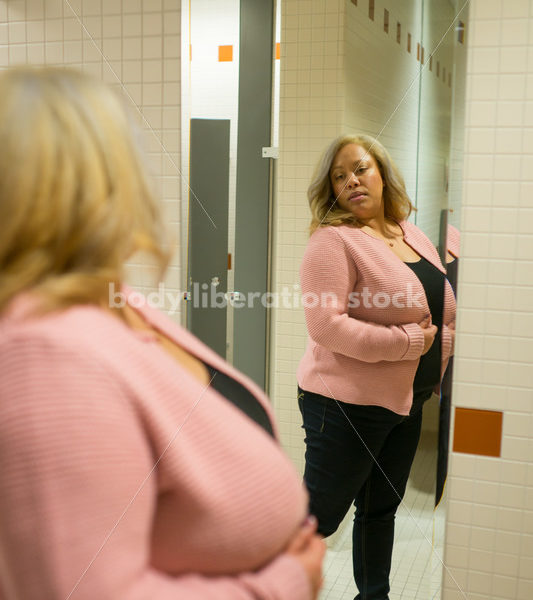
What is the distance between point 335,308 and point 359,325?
49mm

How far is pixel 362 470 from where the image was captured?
1126mm

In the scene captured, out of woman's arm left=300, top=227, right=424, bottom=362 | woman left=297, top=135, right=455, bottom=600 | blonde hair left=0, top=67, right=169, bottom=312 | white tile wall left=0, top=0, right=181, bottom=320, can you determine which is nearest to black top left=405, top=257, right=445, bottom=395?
woman left=297, top=135, right=455, bottom=600

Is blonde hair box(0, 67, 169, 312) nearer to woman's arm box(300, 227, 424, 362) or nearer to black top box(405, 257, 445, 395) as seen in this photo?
woman's arm box(300, 227, 424, 362)

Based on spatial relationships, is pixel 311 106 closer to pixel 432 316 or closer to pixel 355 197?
pixel 355 197

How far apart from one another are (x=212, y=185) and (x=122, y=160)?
495mm

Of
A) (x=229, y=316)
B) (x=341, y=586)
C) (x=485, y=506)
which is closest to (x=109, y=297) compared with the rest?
(x=229, y=316)

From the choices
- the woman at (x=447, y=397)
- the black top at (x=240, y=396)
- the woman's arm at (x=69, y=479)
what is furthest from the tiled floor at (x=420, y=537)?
the woman's arm at (x=69, y=479)

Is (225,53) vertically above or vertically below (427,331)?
above

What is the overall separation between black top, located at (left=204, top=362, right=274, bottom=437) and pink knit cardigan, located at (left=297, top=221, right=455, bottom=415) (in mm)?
A: 261

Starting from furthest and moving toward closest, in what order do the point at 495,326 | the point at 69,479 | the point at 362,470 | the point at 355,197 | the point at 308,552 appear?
the point at 495,326, the point at 362,470, the point at 355,197, the point at 308,552, the point at 69,479

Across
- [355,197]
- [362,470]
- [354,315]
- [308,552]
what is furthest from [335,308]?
[308,552]

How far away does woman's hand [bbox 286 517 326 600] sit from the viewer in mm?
715

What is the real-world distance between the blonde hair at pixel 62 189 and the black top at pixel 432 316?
2.20 feet

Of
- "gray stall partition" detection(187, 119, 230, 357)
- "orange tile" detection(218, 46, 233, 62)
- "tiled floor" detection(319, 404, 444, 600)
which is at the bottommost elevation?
"tiled floor" detection(319, 404, 444, 600)
